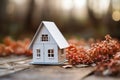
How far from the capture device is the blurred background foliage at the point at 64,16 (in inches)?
175

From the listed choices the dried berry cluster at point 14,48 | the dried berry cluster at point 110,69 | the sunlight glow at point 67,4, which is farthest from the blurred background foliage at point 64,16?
the dried berry cluster at point 110,69

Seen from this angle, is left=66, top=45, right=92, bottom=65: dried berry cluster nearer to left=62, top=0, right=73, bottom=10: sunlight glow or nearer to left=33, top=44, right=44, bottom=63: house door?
left=33, top=44, right=44, bottom=63: house door

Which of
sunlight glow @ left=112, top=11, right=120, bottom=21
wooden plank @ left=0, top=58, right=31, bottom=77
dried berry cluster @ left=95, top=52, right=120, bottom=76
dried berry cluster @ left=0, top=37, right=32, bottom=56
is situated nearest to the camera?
dried berry cluster @ left=95, top=52, right=120, bottom=76

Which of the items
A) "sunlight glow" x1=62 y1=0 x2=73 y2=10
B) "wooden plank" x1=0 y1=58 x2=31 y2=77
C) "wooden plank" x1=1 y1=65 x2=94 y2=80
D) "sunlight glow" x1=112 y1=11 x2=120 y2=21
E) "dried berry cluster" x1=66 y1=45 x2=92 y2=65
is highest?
"sunlight glow" x1=62 y1=0 x2=73 y2=10

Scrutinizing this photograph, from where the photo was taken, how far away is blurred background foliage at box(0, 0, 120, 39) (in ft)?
14.6

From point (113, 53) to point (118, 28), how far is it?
5.73 ft

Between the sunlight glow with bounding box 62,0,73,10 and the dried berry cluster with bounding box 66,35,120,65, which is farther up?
the sunlight glow with bounding box 62,0,73,10

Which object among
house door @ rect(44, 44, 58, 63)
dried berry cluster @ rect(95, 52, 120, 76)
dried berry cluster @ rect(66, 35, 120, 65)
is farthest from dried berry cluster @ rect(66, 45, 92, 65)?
dried berry cluster @ rect(95, 52, 120, 76)

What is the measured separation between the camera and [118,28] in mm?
4461

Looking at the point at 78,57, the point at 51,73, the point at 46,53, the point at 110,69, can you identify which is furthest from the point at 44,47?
the point at 110,69

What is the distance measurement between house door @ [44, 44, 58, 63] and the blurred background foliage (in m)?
1.77

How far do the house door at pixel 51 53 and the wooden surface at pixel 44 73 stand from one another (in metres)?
0.07

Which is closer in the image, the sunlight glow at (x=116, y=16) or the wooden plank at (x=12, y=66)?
the wooden plank at (x=12, y=66)

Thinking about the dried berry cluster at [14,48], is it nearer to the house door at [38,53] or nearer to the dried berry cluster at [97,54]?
the house door at [38,53]
